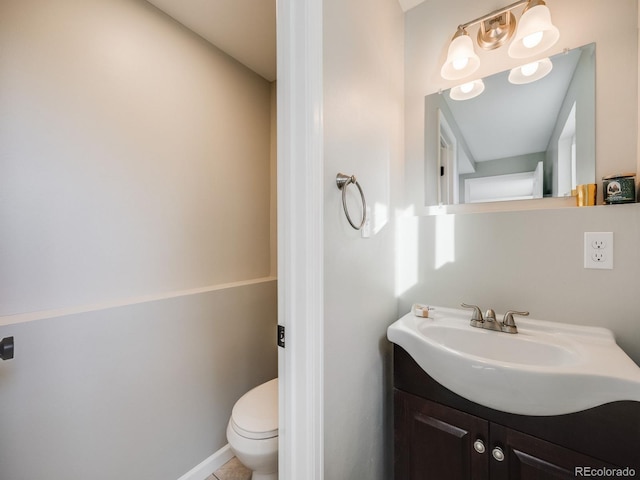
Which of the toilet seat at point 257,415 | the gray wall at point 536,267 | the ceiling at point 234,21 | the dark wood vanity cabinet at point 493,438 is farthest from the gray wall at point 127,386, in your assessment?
the ceiling at point 234,21

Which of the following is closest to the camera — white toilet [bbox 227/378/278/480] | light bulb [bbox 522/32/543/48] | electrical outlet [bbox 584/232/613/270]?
electrical outlet [bbox 584/232/613/270]

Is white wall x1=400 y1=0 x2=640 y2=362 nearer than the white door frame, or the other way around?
the white door frame

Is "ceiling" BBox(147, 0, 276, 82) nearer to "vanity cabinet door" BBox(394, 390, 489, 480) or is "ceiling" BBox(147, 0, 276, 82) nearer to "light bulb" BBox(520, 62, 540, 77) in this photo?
"light bulb" BBox(520, 62, 540, 77)

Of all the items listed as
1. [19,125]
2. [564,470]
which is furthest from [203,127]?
[564,470]

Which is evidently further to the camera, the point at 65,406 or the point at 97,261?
the point at 97,261

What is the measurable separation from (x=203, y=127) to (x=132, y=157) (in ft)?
1.51

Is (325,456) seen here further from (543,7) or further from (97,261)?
(543,7)

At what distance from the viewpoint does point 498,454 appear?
0.80 metres

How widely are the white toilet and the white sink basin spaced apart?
736mm

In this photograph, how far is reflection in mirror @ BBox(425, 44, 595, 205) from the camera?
3.22 feet

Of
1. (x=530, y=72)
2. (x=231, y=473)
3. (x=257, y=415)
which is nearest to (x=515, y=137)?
(x=530, y=72)

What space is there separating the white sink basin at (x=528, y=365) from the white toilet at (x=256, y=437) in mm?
736

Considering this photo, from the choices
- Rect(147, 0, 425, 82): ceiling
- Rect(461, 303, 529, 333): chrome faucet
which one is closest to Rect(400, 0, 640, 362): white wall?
Rect(461, 303, 529, 333): chrome faucet

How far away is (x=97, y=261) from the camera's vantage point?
116 centimetres
